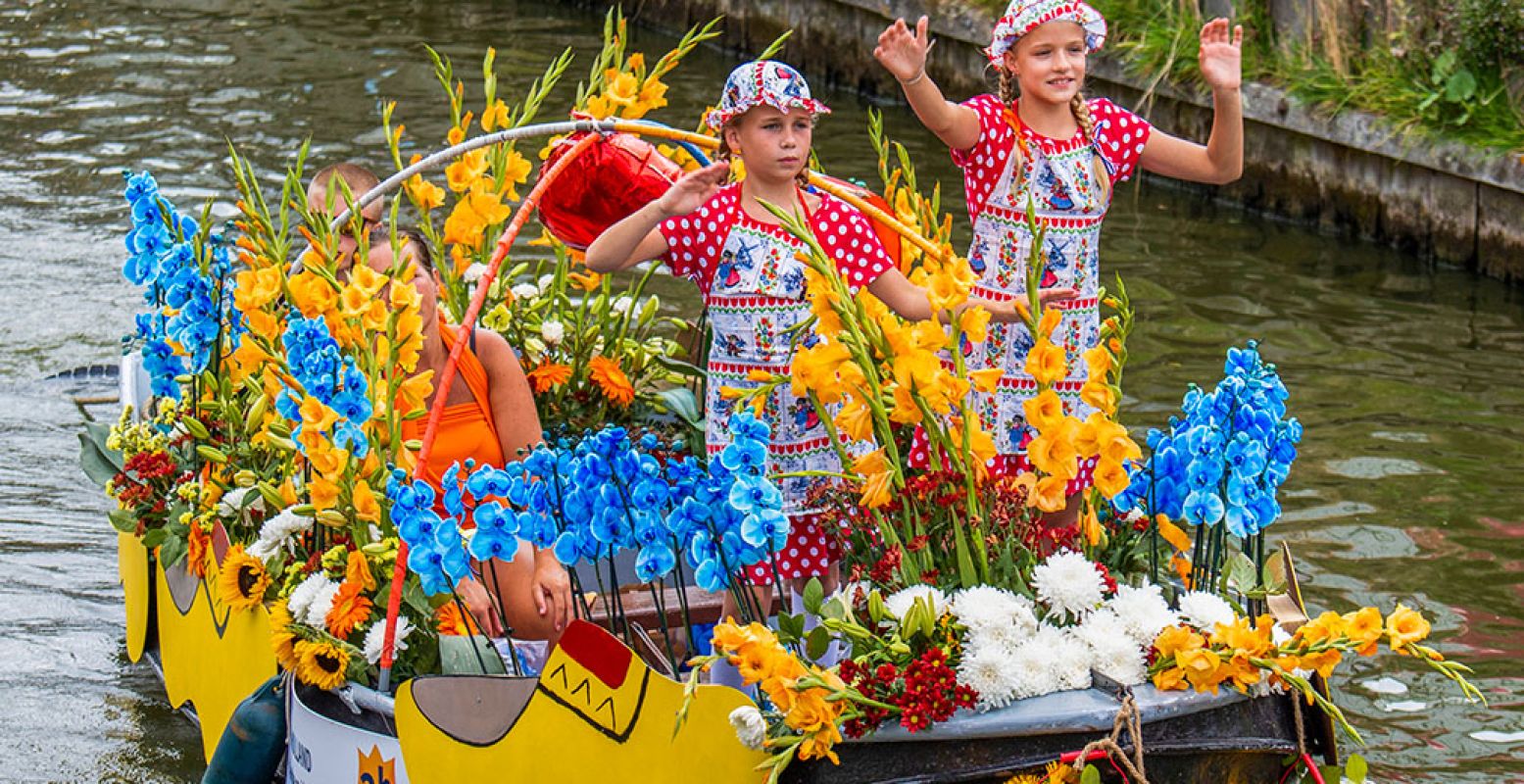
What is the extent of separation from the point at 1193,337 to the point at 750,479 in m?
5.48

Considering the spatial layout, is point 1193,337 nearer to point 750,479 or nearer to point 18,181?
Answer: point 750,479

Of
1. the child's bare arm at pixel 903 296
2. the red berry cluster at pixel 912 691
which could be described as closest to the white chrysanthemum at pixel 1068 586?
the red berry cluster at pixel 912 691

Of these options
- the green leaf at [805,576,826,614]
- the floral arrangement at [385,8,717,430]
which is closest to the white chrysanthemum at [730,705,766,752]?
the green leaf at [805,576,826,614]

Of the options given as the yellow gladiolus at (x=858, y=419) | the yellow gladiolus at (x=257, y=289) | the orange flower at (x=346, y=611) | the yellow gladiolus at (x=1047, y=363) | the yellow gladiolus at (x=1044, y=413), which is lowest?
the orange flower at (x=346, y=611)

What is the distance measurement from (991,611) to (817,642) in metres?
0.30

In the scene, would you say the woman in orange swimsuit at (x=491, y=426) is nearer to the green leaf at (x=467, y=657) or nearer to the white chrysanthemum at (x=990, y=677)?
the green leaf at (x=467, y=657)

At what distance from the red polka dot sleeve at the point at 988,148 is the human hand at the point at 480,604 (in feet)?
4.58

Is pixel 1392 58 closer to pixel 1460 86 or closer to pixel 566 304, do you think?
pixel 1460 86

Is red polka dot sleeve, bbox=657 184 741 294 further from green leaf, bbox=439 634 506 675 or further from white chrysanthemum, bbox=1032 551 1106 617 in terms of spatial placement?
white chrysanthemum, bbox=1032 551 1106 617

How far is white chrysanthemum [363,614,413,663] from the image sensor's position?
407 centimetres

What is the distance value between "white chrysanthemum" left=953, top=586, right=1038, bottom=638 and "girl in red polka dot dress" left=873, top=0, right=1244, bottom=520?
3.89 ft

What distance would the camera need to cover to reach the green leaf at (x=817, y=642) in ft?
11.6

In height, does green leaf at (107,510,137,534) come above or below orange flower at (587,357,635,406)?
below

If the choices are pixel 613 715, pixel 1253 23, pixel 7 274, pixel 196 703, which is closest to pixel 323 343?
pixel 613 715
